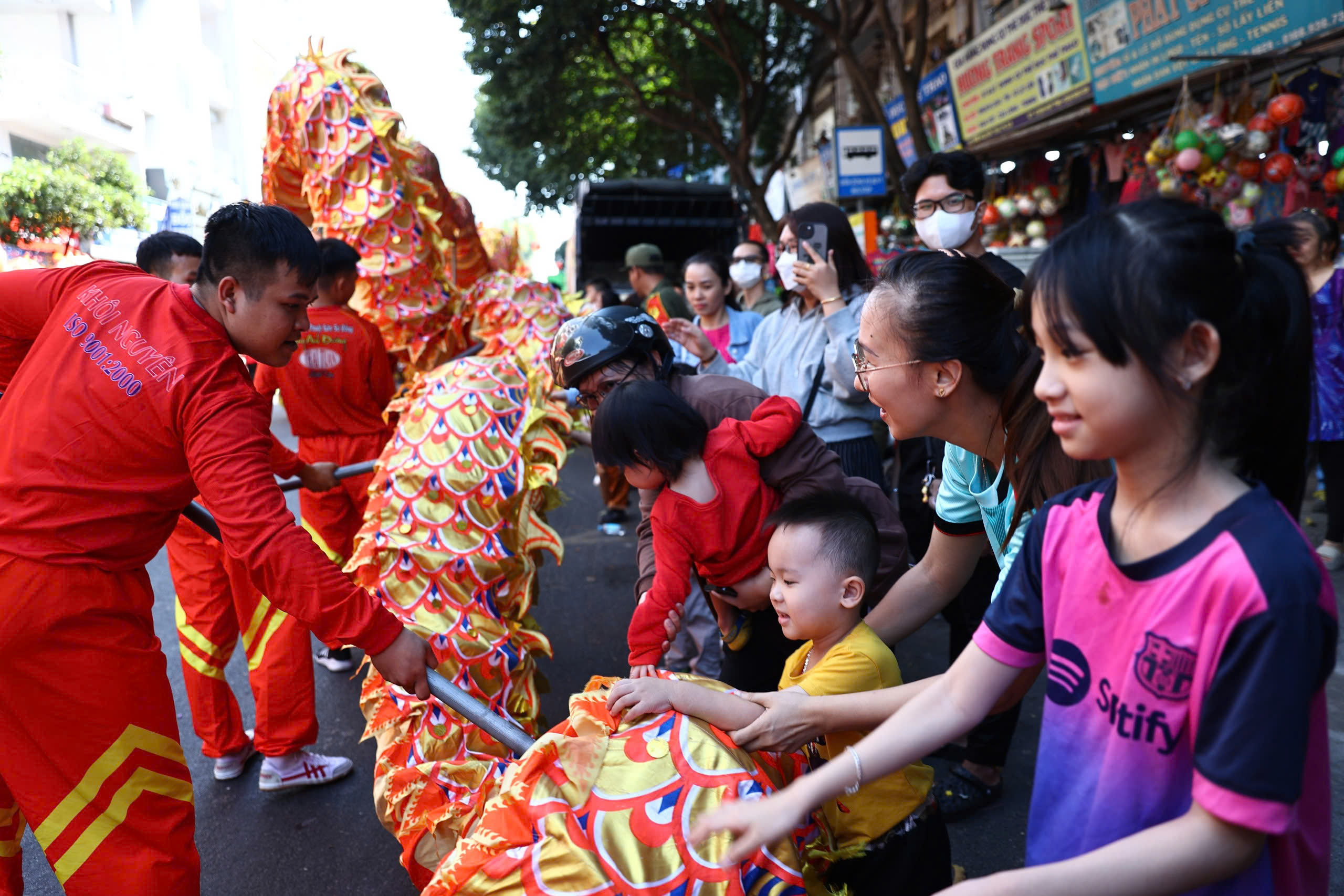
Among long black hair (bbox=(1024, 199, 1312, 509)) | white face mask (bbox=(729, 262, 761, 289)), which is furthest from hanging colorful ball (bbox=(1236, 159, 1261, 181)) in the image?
long black hair (bbox=(1024, 199, 1312, 509))

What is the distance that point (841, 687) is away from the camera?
1733mm

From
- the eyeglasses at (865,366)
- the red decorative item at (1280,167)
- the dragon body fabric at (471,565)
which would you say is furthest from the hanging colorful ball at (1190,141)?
the eyeglasses at (865,366)

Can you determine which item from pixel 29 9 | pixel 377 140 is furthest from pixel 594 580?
pixel 29 9

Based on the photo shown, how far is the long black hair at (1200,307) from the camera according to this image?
953mm

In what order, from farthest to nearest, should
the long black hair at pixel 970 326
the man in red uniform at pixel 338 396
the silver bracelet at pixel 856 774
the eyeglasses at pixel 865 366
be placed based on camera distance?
the man in red uniform at pixel 338 396
the eyeglasses at pixel 865 366
the long black hair at pixel 970 326
the silver bracelet at pixel 856 774

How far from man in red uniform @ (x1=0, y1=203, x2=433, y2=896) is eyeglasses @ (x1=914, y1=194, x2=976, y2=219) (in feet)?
7.55

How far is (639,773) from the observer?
4.95 ft

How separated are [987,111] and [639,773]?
371 inches

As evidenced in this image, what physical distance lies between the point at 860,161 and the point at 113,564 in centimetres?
960

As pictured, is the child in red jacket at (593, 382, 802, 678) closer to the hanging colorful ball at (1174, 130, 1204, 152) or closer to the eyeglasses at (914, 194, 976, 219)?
the eyeglasses at (914, 194, 976, 219)

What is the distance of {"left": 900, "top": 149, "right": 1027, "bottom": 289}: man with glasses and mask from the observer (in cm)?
324

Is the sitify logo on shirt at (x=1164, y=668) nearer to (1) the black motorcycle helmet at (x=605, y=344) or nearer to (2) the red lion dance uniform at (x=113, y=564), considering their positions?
(2) the red lion dance uniform at (x=113, y=564)

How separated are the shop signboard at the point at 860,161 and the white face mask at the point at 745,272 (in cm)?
567

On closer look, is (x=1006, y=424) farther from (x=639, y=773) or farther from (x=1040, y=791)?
(x=639, y=773)
